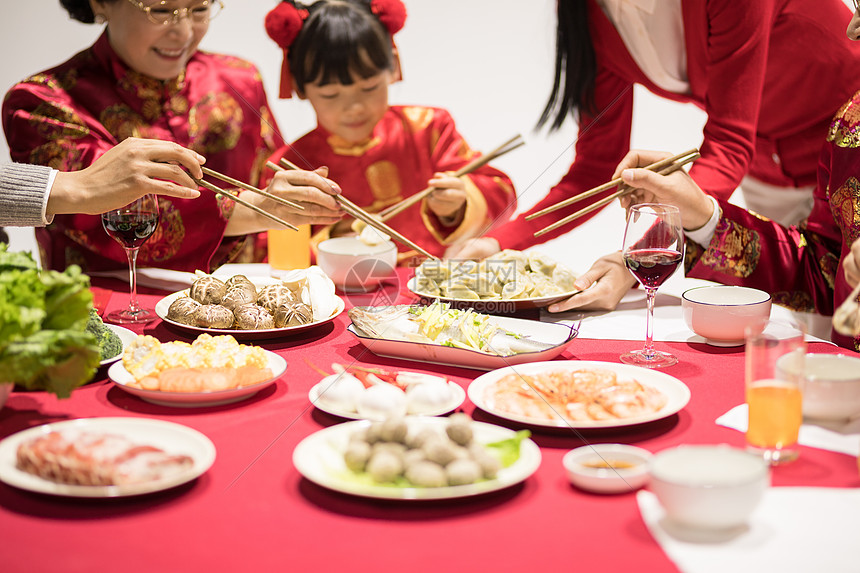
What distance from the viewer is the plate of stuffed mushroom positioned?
5.17 feet

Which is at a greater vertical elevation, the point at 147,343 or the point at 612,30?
the point at 612,30

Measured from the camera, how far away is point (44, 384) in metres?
1.15

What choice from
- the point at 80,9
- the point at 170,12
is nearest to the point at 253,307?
the point at 170,12

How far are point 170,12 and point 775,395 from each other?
6.82 ft

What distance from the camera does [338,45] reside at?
2.83 meters

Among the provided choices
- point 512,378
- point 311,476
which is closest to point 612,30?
point 512,378

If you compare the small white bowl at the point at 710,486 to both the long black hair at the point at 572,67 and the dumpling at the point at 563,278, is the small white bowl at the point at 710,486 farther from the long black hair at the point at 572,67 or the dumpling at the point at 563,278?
the long black hair at the point at 572,67

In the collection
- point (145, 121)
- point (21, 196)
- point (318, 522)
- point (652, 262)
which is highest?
point (145, 121)

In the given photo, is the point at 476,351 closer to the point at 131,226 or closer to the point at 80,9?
the point at 131,226

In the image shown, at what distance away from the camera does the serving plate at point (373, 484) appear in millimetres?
922

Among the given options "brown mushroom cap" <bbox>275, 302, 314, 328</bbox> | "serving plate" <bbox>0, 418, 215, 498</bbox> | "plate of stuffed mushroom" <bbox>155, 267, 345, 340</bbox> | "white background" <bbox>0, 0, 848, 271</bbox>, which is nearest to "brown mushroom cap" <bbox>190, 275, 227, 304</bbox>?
"plate of stuffed mushroom" <bbox>155, 267, 345, 340</bbox>

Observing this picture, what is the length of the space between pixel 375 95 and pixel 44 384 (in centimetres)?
206

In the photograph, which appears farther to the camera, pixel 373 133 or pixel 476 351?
pixel 373 133

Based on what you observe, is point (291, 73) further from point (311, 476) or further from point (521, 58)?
point (311, 476)
